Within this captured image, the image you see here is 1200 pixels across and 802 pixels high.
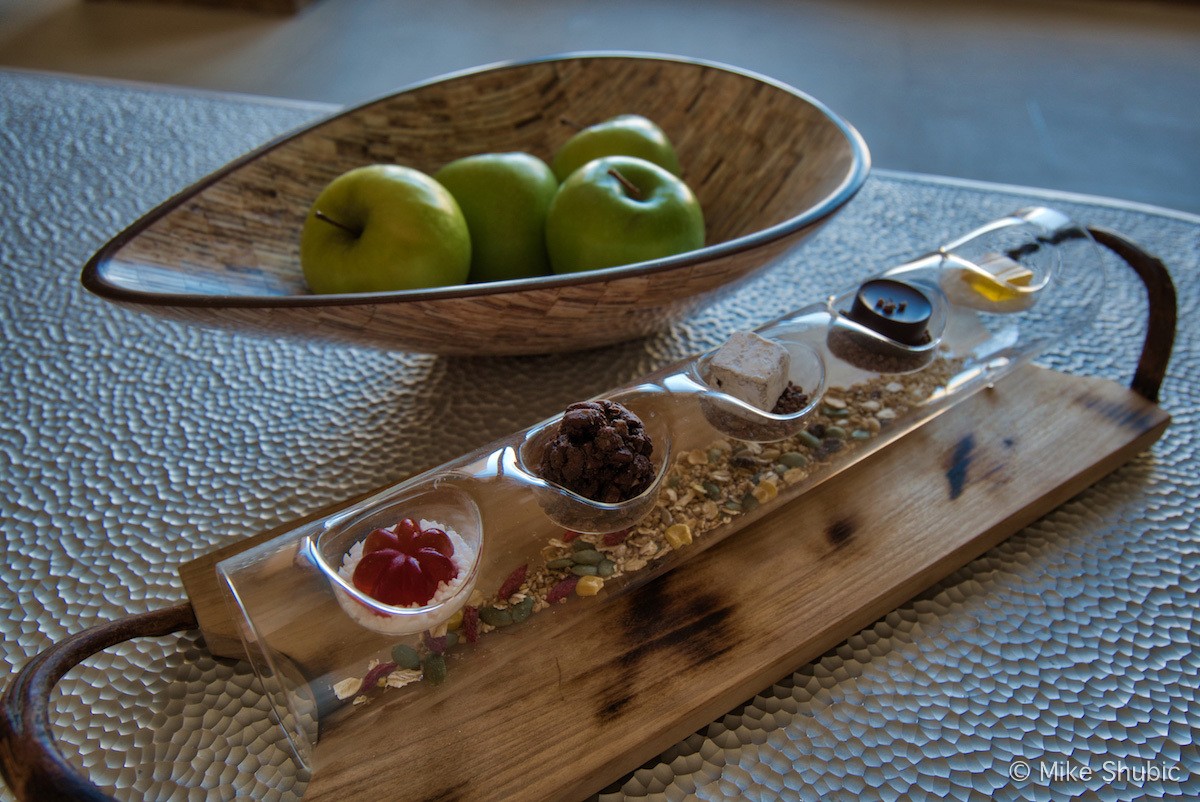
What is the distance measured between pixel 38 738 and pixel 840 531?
1.13ft

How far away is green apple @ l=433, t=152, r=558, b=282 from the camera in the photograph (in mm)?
549

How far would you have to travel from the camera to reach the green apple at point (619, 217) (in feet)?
1.64

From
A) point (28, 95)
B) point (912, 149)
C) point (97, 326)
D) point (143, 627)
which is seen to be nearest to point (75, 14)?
point (28, 95)

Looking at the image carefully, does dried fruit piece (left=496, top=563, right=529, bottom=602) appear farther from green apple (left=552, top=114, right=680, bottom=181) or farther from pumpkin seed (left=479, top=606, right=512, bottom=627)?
green apple (left=552, top=114, right=680, bottom=181)

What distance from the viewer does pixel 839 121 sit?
0.57 m

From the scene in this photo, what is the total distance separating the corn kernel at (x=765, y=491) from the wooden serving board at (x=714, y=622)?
0.02 metres

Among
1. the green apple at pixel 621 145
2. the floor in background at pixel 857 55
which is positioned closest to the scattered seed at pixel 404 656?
the green apple at pixel 621 145

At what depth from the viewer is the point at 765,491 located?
17.2 inches

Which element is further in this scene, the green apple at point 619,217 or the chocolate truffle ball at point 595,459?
the green apple at point 619,217

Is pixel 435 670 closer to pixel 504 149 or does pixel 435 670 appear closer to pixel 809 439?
pixel 809 439

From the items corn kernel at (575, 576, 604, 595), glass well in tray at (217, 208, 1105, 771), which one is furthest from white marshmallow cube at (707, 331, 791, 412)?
corn kernel at (575, 576, 604, 595)

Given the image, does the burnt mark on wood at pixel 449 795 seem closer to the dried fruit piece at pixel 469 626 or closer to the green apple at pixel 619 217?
the dried fruit piece at pixel 469 626

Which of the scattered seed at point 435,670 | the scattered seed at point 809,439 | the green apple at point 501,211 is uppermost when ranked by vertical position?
the green apple at point 501,211

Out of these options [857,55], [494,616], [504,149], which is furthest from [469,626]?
[857,55]
